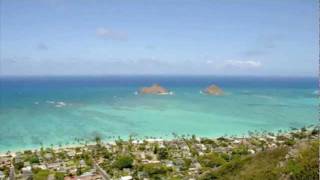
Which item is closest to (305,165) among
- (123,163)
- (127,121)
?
(123,163)

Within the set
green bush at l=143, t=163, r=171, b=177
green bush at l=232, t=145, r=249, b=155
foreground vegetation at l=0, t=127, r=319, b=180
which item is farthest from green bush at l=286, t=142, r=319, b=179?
green bush at l=232, t=145, r=249, b=155

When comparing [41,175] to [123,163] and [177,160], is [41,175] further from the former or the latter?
[177,160]

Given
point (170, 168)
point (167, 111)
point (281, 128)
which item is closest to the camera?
point (170, 168)

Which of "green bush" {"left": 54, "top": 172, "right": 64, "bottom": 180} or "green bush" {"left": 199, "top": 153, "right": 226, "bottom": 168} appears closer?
"green bush" {"left": 54, "top": 172, "right": 64, "bottom": 180}

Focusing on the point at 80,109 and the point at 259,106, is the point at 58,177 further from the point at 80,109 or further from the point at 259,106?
the point at 259,106

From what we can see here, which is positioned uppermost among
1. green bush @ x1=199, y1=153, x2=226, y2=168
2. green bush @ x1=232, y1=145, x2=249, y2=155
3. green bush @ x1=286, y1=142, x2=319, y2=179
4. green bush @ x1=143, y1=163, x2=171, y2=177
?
green bush @ x1=286, y1=142, x2=319, y2=179

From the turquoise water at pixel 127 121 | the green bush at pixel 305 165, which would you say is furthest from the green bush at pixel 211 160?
the turquoise water at pixel 127 121

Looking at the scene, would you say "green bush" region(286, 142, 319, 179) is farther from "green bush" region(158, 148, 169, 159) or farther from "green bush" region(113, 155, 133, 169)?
"green bush" region(158, 148, 169, 159)

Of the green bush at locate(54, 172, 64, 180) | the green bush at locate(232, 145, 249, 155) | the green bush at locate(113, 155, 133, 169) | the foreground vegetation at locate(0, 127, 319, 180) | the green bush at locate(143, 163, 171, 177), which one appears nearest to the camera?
the foreground vegetation at locate(0, 127, 319, 180)

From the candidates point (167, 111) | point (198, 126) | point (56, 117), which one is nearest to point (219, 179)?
point (198, 126)
